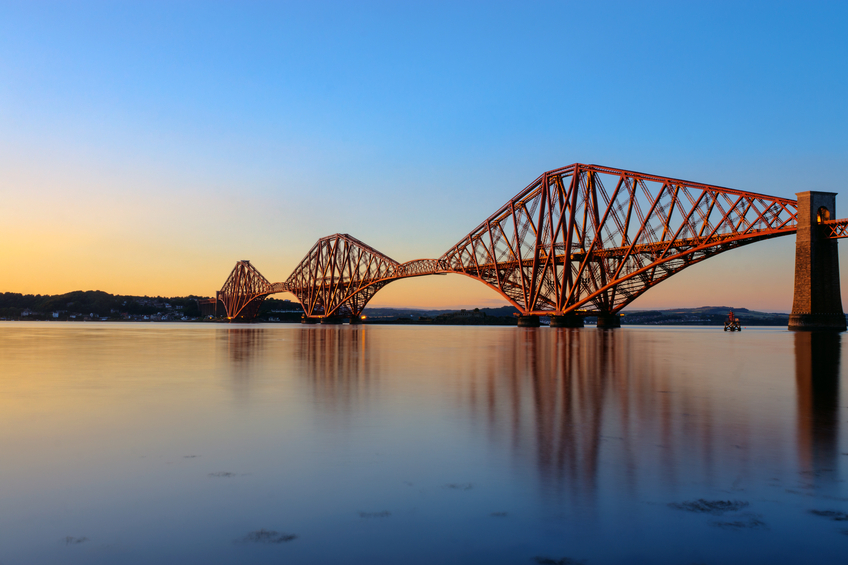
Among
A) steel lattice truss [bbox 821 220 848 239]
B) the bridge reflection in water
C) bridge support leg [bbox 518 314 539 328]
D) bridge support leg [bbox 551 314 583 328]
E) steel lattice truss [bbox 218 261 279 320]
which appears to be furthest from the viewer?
steel lattice truss [bbox 218 261 279 320]

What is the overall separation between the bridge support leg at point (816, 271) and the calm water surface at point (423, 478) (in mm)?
44817

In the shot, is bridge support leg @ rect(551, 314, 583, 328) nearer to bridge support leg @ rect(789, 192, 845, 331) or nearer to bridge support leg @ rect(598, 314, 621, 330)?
bridge support leg @ rect(598, 314, 621, 330)

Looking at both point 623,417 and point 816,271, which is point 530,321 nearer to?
point 816,271

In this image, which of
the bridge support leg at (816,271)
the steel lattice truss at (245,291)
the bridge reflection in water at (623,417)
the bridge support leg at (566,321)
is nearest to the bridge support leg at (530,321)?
the bridge support leg at (566,321)

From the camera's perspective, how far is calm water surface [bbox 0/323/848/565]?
11.6 feet

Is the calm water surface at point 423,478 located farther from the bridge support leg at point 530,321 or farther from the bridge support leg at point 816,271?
the bridge support leg at point 530,321

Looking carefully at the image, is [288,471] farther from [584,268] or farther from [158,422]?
[584,268]

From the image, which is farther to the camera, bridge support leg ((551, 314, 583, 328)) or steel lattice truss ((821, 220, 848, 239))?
bridge support leg ((551, 314, 583, 328))

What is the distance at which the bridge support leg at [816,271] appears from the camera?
47.1 m

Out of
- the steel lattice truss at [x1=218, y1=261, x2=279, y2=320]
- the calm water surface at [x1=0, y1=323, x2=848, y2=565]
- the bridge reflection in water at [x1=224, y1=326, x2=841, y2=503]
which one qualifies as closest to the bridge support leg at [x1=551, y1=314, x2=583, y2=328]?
the bridge reflection in water at [x1=224, y1=326, x2=841, y2=503]

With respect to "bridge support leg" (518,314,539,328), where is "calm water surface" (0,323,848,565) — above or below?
above

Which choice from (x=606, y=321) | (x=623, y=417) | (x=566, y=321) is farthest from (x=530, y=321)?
(x=623, y=417)

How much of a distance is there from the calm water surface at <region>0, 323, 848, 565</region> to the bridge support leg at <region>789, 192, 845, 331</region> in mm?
44817

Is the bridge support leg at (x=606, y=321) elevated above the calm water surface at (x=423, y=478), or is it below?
below
